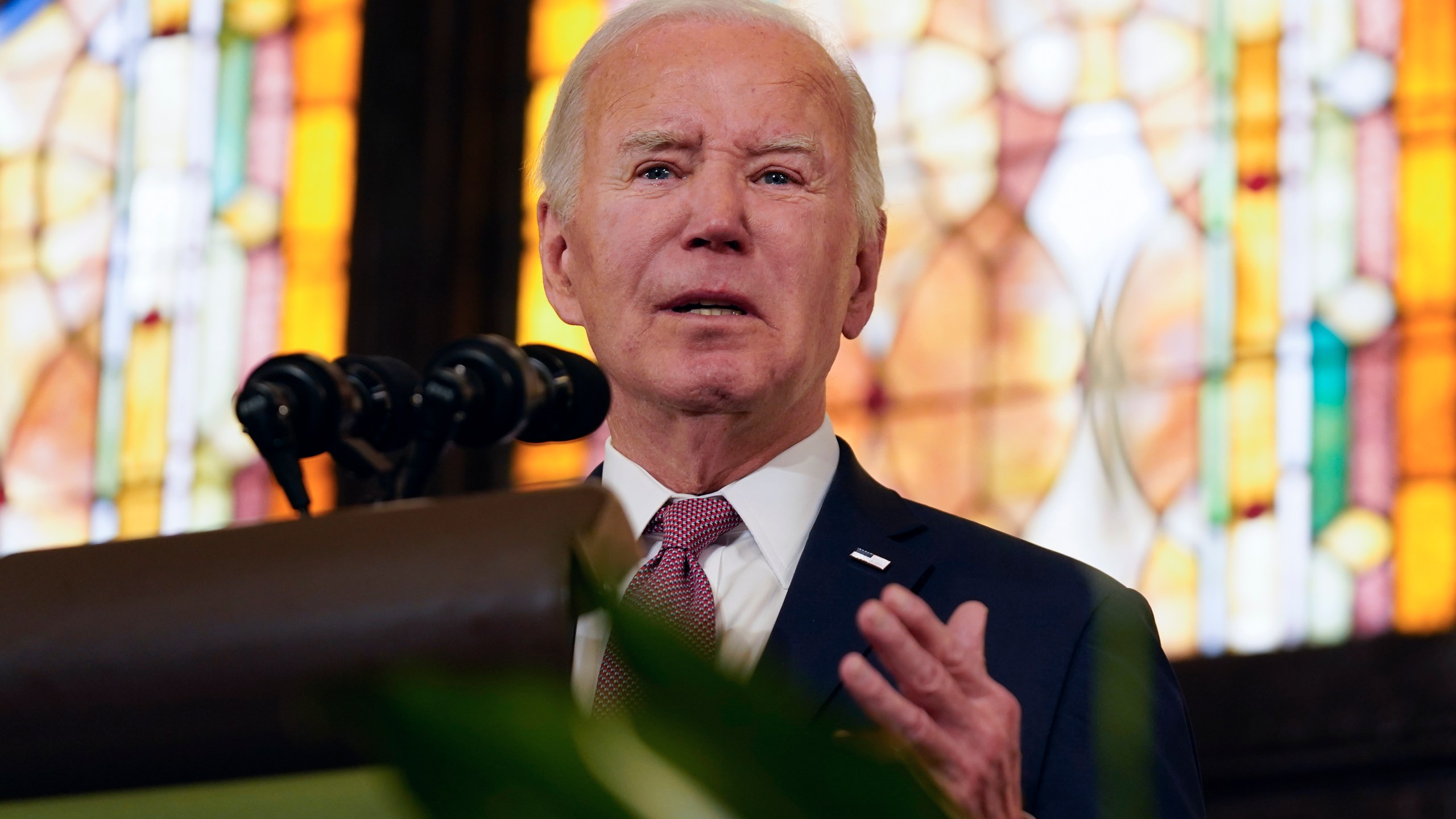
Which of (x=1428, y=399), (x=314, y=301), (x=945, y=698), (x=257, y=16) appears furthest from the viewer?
(x=257, y=16)

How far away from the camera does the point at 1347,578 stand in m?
3.98

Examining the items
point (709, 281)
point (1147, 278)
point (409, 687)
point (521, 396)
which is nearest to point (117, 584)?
point (409, 687)

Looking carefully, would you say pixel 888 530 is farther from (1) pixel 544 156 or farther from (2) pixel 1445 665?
(2) pixel 1445 665

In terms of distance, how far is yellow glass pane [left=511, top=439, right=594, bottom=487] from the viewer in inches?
195

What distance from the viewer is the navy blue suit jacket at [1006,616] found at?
1.88 m

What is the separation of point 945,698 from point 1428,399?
3.14 metres

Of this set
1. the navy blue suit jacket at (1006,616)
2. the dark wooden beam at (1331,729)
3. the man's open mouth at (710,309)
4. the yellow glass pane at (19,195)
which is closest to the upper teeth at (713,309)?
the man's open mouth at (710,309)

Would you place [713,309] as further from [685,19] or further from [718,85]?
[685,19]

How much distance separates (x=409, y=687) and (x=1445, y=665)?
3.70m

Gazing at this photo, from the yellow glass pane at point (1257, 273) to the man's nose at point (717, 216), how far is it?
7.44 ft

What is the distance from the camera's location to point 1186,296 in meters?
4.35

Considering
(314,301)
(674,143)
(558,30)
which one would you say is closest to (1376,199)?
(558,30)

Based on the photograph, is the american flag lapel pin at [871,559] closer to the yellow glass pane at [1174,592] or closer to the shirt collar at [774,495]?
the shirt collar at [774,495]

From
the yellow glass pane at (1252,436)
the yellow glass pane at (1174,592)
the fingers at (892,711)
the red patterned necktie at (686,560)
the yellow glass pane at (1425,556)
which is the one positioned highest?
the fingers at (892,711)
